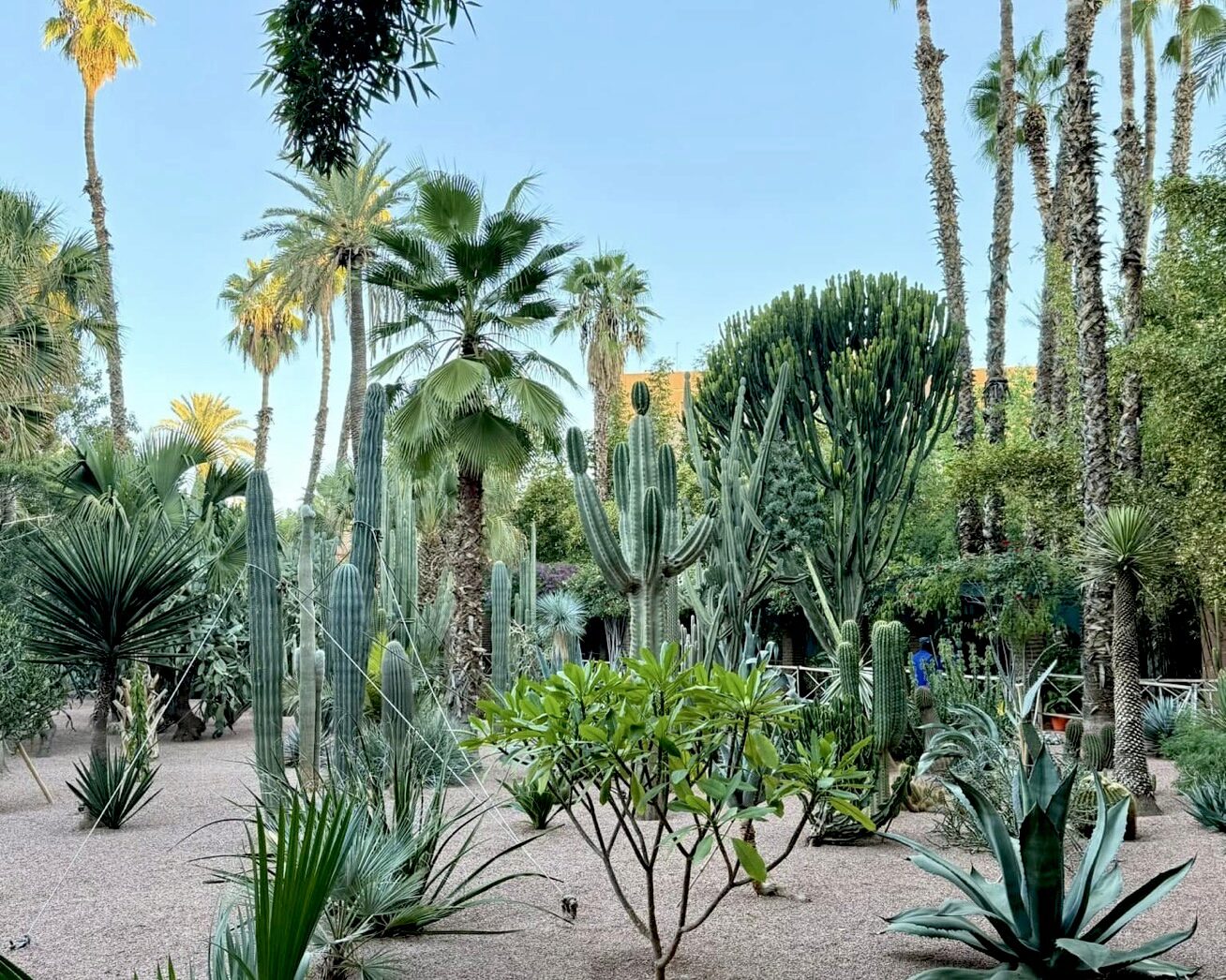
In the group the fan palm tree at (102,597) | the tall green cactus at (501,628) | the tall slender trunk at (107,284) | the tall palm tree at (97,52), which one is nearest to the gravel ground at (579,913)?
the fan palm tree at (102,597)

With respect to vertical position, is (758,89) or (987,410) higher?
(758,89)

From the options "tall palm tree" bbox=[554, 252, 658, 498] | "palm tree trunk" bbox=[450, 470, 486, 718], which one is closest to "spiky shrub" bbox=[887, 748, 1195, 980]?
"palm tree trunk" bbox=[450, 470, 486, 718]

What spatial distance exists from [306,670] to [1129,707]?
6.88 meters

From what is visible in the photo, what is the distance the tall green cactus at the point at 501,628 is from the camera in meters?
12.5

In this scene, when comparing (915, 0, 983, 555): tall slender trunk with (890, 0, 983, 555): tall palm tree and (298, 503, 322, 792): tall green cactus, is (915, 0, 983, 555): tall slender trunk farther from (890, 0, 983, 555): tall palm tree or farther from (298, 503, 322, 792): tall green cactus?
(298, 503, 322, 792): tall green cactus

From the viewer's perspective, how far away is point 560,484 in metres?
30.8

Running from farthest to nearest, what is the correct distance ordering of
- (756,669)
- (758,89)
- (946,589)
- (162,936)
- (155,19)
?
(155,19) → (758,89) → (946,589) → (162,936) → (756,669)

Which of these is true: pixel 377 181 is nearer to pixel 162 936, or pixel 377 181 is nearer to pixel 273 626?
pixel 273 626

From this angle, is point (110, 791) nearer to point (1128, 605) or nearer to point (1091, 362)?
point (1128, 605)

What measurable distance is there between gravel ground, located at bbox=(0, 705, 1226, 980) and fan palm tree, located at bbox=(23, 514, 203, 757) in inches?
56.0

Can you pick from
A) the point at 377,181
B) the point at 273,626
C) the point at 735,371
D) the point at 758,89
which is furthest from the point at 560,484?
the point at 273,626

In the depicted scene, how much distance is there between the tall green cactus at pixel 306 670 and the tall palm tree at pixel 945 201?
12797mm

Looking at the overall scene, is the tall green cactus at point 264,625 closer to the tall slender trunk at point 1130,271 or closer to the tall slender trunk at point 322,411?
the tall slender trunk at point 1130,271

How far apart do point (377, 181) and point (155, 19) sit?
680 centimetres
